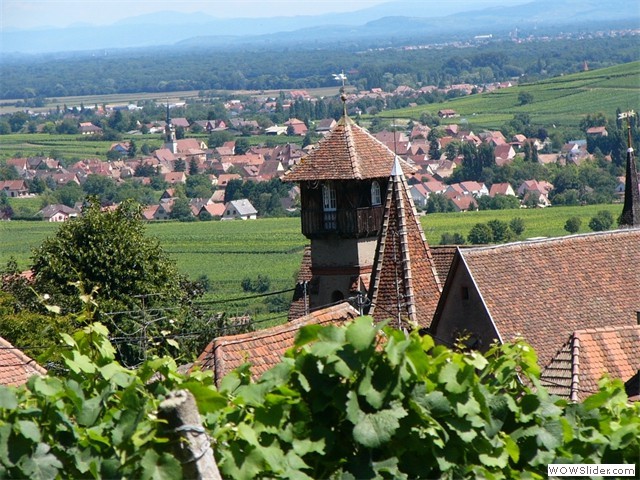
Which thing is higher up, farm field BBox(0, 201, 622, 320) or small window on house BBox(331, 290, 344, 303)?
small window on house BBox(331, 290, 344, 303)

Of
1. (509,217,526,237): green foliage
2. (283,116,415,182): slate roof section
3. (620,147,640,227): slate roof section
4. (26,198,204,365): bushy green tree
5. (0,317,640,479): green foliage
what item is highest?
(0,317,640,479): green foliage

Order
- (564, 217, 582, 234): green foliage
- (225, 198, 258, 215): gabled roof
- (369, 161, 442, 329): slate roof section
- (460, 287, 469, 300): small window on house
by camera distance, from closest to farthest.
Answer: (460, 287, 469, 300): small window on house, (369, 161, 442, 329): slate roof section, (564, 217, 582, 234): green foliage, (225, 198, 258, 215): gabled roof

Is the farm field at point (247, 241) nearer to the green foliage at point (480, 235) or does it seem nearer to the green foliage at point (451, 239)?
the green foliage at point (451, 239)

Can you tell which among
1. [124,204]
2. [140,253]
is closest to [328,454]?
[140,253]

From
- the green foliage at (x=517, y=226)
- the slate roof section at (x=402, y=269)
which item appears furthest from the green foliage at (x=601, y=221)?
the slate roof section at (x=402, y=269)

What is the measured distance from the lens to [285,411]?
22.1 ft

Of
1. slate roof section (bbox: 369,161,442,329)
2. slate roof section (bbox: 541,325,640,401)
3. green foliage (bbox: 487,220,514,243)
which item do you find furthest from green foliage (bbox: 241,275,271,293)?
slate roof section (bbox: 541,325,640,401)

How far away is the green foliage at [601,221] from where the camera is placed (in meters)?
96.9

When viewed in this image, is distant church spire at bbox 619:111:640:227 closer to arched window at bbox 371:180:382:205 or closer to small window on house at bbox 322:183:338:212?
arched window at bbox 371:180:382:205

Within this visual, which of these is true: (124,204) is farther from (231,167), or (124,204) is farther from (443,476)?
(231,167)

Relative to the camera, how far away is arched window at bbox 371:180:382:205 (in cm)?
2889

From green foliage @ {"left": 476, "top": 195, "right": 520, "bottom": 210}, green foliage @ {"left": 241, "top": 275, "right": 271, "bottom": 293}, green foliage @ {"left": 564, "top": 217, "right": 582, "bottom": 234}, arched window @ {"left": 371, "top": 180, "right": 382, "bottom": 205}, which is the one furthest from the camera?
green foliage @ {"left": 476, "top": 195, "right": 520, "bottom": 210}

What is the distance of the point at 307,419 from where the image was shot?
22.2 ft

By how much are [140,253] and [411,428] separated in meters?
37.4
